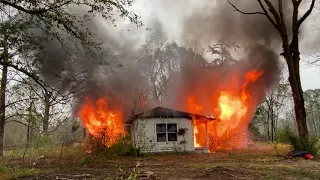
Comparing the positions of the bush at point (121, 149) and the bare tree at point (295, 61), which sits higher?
the bare tree at point (295, 61)

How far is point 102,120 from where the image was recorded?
1955 cm

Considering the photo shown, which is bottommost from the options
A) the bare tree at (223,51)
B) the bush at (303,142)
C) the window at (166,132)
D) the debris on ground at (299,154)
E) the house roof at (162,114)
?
the debris on ground at (299,154)

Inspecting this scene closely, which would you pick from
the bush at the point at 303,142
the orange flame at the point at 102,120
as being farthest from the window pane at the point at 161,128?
the bush at the point at 303,142

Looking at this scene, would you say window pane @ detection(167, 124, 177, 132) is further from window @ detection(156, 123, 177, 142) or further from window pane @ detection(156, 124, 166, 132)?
window pane @ detection(156, 124, 166, 132)

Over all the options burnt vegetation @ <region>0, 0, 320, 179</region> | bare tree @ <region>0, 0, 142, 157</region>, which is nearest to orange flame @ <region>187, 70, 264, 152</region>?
burnt vegetation @ <region>0, 0, 320, 179</region>

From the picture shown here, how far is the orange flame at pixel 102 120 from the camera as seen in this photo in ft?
62.5

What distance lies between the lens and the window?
1936 centimetres

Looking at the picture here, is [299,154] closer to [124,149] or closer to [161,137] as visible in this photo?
[161,137]

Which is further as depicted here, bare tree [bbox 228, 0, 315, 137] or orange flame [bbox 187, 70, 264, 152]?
orange flame [bbox 187, 70, 264, 152]

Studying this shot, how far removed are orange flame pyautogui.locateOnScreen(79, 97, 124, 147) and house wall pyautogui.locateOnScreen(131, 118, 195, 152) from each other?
1.25 meters

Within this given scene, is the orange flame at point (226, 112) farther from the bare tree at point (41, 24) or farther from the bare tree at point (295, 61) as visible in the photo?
the bare tree at point (41, 24)

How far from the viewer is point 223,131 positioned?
23.4 meters

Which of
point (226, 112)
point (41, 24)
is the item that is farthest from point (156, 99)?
point (41, 24)

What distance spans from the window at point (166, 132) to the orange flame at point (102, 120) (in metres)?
2.46
